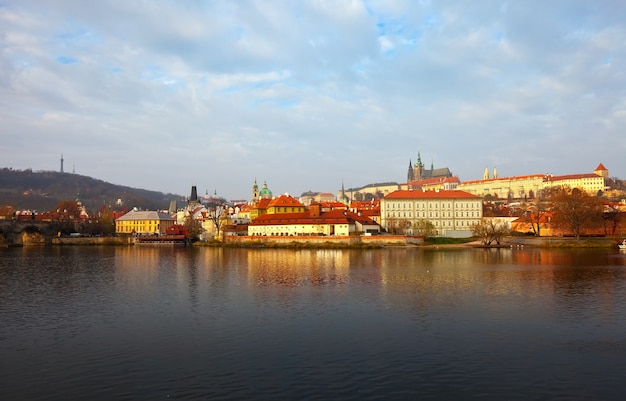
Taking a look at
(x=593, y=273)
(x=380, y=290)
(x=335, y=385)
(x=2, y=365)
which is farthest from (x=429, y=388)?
(x=593, y=273)

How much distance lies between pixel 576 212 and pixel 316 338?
188ft

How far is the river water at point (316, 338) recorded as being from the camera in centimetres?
1256

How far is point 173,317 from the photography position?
813 inches

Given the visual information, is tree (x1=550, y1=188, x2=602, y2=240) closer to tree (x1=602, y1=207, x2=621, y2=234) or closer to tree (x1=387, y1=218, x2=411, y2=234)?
tree (x1=602, y1=207, x2=621, y2=234)

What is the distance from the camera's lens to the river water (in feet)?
41.2

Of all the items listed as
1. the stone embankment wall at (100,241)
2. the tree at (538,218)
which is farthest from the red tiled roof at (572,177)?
the stone embankment wall at (100,241)

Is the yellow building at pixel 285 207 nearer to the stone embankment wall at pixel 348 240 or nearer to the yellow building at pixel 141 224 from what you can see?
the stone embankment wall at pixel 348 240

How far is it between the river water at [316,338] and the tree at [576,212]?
35.0m

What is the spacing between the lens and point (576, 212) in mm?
63719

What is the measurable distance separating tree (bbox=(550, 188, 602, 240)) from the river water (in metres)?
35.0

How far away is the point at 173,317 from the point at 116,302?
521 cm

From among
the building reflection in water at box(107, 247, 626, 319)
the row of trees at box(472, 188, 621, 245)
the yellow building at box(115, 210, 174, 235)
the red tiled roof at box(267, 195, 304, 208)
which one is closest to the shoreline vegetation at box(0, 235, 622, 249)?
the row of trees at box(472, 188, 621, 245)

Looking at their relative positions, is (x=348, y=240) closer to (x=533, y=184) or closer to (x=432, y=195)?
(x=432, y=195)

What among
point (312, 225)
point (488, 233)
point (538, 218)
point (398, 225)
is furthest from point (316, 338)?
point (538, 218)
